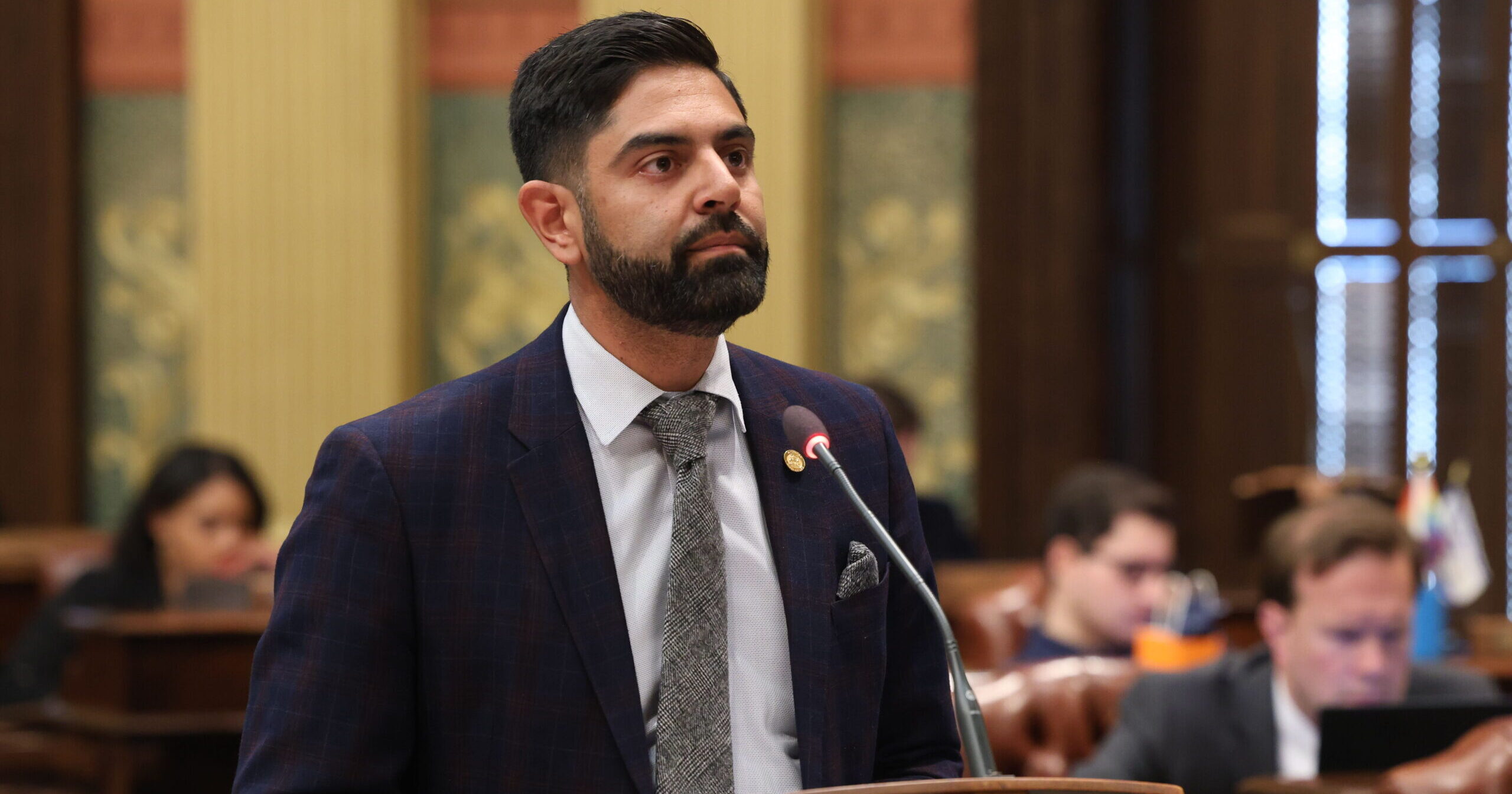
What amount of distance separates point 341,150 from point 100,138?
107 centimetres

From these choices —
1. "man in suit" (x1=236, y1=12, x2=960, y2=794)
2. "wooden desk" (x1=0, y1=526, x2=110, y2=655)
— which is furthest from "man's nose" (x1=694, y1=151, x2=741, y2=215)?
"wooden desk" (x1=0, y1=526, x2=110, y2=655)

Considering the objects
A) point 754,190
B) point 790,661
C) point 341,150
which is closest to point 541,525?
point 790,661

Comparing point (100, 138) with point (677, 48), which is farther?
point (100, 138)

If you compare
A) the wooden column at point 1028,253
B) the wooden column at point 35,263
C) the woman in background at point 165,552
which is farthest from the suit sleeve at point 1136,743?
the wooden column at point 35,263

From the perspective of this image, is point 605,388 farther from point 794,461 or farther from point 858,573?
point 858,573

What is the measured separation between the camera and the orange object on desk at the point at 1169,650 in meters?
4.14

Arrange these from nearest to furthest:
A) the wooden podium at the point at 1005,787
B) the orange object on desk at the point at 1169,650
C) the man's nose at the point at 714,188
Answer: the wooden podium at the point at 1005,787, the man's nose at the point at 714,188, the orange object on desk at the point at 1169,650

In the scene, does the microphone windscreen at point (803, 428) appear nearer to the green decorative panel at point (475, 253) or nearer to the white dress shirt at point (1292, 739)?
the white dress shirt at point (1292, 739)

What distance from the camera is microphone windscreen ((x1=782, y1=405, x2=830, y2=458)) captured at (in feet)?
4.88

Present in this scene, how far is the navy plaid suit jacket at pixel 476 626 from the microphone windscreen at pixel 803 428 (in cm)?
8

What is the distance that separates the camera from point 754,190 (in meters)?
1.51

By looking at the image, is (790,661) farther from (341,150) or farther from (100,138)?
(100,138)

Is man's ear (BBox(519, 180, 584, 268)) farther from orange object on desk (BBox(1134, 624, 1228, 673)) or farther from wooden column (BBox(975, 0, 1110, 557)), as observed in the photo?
wooden column (BBox(975, 0, 1110, 557))

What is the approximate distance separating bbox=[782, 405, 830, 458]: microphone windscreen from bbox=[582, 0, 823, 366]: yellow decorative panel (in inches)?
177
